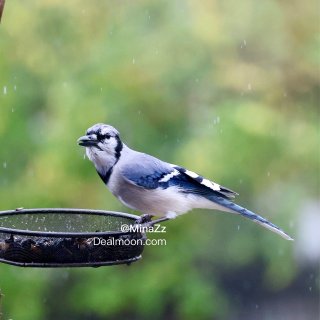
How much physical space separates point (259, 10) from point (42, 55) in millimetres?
1575

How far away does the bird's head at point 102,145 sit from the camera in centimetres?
228

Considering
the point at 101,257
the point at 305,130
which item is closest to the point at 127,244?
the point at 101,257

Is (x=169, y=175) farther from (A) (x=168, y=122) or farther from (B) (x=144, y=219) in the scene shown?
(A) (x=168, y=122)

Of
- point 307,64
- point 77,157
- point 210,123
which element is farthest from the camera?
point 307,64

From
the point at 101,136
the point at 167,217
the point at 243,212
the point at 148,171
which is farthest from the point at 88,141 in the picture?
the point at 243,212

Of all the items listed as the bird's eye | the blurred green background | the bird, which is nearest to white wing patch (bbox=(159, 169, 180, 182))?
the bird

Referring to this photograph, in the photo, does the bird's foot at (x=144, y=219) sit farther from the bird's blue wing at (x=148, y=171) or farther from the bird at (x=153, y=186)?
the bird's blue wing at (x=148, y=171)

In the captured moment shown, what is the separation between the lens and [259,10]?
533cm

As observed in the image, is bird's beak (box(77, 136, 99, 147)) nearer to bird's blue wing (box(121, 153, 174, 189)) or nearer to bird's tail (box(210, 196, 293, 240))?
bird's blue wing (box(121, 153, 174, 189))

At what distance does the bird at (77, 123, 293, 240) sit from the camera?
237 centimetres

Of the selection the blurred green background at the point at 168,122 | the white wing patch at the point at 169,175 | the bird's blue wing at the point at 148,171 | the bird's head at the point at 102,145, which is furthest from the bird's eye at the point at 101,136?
the blurred green background at the point at 168,122

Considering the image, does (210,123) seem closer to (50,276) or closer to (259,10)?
(259,10)

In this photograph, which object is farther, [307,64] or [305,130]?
[307,64]

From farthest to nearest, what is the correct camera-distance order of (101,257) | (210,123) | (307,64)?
1. (307,64)
2. (210,123)
3. (101,257)
